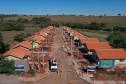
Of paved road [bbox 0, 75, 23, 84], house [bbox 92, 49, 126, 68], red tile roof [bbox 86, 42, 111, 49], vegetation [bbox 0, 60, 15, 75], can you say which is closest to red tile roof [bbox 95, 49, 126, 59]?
house [bbox 92, 49, 126, 68]

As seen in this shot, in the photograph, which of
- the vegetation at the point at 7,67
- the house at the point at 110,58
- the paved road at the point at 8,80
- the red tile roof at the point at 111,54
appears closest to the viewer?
the paved road at the point at 8,80

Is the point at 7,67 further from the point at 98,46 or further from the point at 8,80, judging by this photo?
the point at 98,46

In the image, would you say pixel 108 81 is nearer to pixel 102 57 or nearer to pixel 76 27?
pixel 102 57

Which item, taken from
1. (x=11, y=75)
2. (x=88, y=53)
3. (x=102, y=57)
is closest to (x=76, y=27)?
(x=88, y=53)

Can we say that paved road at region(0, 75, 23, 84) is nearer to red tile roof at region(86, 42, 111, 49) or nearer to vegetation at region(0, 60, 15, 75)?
vegetation at region(0, 60, 15, 75)

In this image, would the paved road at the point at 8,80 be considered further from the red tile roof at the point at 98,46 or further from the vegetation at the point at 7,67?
the red tile roof at the point at 98,46

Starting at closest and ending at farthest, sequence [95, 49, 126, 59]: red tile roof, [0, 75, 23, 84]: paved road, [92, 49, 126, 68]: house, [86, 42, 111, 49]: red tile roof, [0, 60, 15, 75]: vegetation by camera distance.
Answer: [0, 75, 23, 84]: paved road
[0, 60, 15, 75]: vegetation
[92, 49, 126, 68]: house
[95, 49, 126, 59]: red tile roof
[86, 42, 111, 49]: red tile roof

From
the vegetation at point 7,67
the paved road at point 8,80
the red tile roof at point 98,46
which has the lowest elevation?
the paved road at point 8,80

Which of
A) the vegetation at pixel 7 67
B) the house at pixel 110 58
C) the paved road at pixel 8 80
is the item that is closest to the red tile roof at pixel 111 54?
the house at pixel 110 58

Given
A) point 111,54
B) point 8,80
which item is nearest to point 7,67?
point 8,80
